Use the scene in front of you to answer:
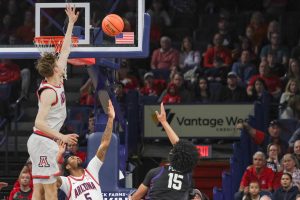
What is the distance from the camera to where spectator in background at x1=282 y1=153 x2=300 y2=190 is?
51.7 ft

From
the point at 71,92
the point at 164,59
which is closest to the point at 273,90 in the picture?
the point at 164,59

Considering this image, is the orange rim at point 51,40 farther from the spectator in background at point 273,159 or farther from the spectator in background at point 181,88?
the spectator in background at point 181,88

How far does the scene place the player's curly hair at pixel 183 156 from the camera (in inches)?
386

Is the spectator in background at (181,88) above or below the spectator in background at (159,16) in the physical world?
below

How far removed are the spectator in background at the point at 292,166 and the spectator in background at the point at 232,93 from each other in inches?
105

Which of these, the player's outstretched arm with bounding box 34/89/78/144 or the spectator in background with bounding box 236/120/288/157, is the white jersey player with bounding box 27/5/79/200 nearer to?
the player's outstretched arm with bounding box 34/89/78/144

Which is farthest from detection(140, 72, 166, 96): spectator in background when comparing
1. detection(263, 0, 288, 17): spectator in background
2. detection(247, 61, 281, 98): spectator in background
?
detection(263, 0, 288, 17): spectator in background

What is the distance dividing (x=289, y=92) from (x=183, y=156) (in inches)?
325

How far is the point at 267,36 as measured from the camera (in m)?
20.1

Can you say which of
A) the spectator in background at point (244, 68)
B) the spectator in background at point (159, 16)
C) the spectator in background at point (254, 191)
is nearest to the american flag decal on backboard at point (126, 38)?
the spectator in background at point (254, 191)

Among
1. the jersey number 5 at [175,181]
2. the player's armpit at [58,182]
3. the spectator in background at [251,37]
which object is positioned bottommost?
the player's armpit at [58,182]

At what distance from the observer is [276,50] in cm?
1952

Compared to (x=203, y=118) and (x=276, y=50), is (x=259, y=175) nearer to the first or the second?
(x=203, y=118)

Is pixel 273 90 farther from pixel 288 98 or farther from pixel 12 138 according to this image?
pixel 12 138
